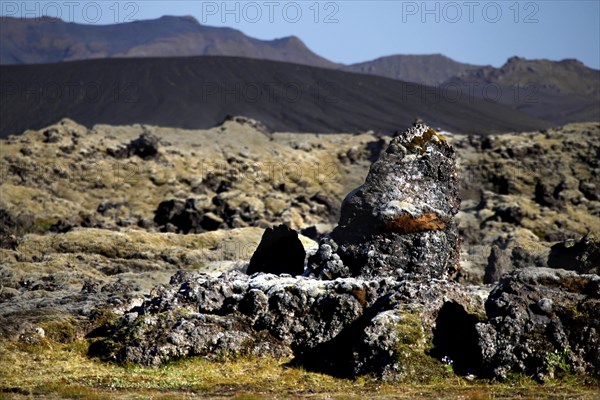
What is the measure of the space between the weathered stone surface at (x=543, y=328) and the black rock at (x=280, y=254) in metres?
6.26

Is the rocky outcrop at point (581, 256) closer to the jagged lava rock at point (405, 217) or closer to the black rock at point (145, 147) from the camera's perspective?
the jagged lava rock at point (405, 217)

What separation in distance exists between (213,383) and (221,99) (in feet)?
289

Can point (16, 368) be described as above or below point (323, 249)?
below

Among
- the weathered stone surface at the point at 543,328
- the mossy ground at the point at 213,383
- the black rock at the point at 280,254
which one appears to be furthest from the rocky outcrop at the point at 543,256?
the mossy ground at the point at 213,383

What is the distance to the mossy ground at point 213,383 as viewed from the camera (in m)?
18.6

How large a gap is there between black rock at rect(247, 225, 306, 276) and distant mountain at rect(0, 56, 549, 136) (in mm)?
68588

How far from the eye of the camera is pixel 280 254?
2700 cm

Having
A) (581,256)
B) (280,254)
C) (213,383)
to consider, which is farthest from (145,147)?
(213,383)

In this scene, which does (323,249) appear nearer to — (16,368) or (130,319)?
(130,319)

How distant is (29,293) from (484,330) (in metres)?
14.2

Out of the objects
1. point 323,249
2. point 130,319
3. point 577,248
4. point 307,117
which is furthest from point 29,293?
point 307,117

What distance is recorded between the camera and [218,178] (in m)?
74.8

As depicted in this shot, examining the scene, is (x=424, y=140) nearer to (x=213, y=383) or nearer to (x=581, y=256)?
(x=213, y=383)

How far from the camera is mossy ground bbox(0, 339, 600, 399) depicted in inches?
732
